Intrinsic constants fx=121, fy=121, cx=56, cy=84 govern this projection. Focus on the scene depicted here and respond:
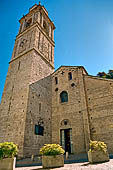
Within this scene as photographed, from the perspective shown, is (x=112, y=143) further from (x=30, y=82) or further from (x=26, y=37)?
(x=26, y=37)

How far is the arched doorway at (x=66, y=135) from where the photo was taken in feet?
47.8

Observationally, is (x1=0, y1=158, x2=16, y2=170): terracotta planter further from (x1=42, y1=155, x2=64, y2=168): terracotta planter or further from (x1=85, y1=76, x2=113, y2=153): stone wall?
(x1=85, y1=76, x2=113, y2=153): stone wall

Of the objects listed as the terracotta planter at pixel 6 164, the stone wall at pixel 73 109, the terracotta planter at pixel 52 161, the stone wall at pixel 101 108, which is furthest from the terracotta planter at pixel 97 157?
the stone wall at pixel 73 109

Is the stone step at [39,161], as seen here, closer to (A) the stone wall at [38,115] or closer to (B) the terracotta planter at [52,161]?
(A) the stone wall at [38,115]

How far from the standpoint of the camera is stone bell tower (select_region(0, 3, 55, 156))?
13968 millimetres

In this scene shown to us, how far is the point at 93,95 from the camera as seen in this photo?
15.6 m

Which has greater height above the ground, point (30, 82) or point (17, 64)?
point (17, 64)

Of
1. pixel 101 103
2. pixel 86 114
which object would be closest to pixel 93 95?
pixel 101 103

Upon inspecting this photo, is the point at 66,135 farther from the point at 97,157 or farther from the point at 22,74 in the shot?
the point at 22,74

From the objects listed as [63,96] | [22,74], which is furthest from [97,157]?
[22,74]

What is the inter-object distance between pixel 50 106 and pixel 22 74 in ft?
20.9

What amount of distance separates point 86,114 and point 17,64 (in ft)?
44.4

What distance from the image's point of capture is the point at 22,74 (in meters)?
18.0

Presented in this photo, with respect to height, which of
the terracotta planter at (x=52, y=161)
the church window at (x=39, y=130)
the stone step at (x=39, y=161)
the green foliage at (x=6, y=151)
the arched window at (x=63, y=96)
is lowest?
the stone step at (x=39, y=161)
